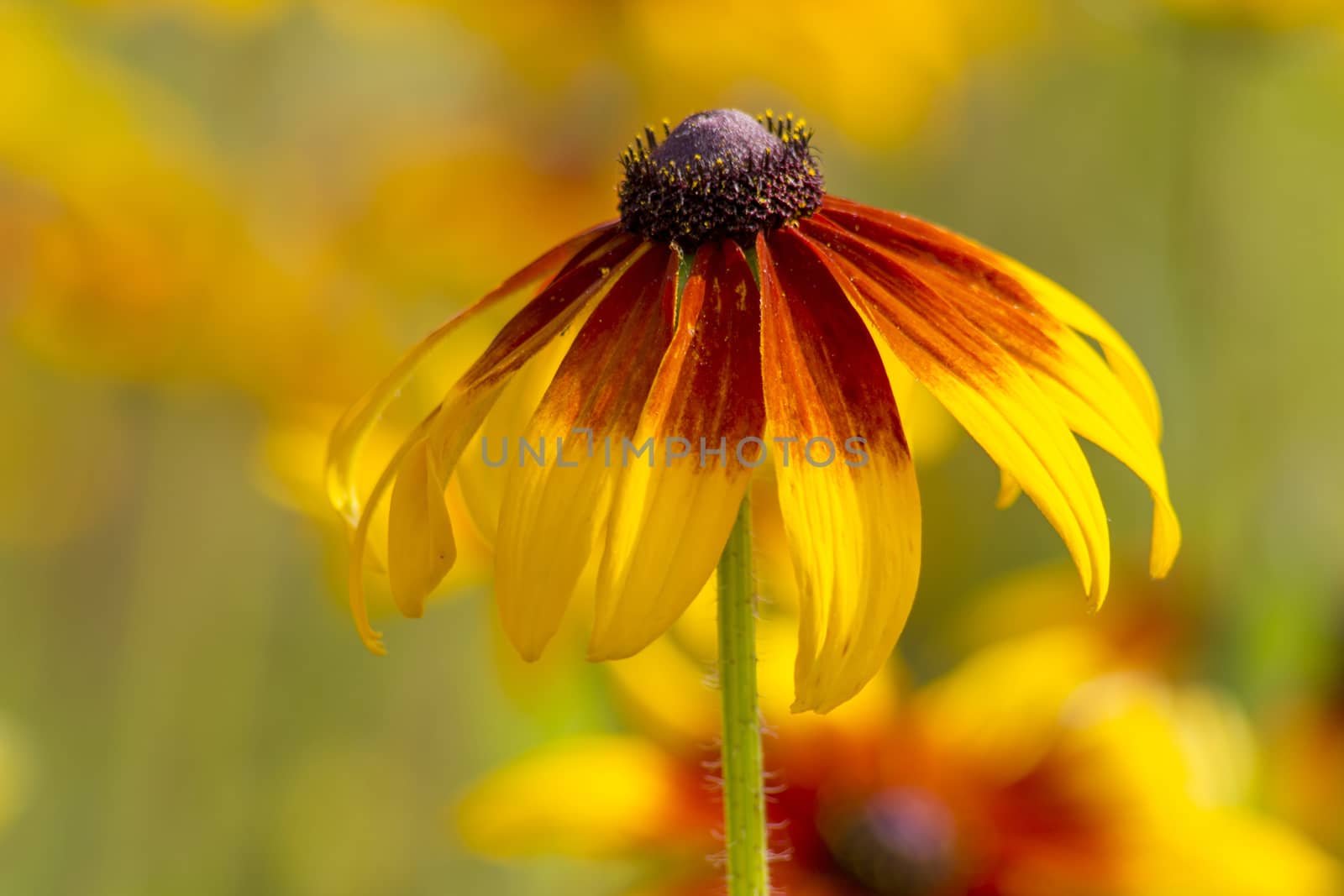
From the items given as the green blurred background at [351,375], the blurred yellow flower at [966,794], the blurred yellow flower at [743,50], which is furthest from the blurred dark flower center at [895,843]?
the blurred yellow flower at [743,50]

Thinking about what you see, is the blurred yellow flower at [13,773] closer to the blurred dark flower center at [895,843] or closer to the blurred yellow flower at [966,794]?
the blurred yellow flower at [966,794]

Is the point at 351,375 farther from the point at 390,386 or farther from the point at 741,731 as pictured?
the point at 741,731

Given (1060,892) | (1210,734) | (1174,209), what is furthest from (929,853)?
(1174,209)

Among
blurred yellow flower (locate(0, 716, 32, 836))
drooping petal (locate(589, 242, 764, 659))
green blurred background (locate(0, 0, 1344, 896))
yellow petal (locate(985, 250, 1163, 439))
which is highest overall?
green blurred background (locate(0, 0, 1344, 896))

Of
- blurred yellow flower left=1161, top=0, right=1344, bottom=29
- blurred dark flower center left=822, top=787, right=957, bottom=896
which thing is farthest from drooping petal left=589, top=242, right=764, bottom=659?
blurred yellow flower left=1161, top=0, right=1344, bottom=29

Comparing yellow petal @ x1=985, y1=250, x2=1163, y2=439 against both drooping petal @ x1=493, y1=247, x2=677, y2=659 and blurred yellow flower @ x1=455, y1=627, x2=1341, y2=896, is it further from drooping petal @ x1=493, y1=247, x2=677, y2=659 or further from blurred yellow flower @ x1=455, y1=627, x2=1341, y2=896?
blurred yellow flower @ x1=455, y1=627, x2=1341, y2=896

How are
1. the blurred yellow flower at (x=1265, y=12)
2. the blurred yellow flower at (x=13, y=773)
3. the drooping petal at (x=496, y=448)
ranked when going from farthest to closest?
the blurred yellow flower at (x=1265, y=12), the blurred yellow flower at (x=13, y=773), the drooping petal at (x=496, y=448)
